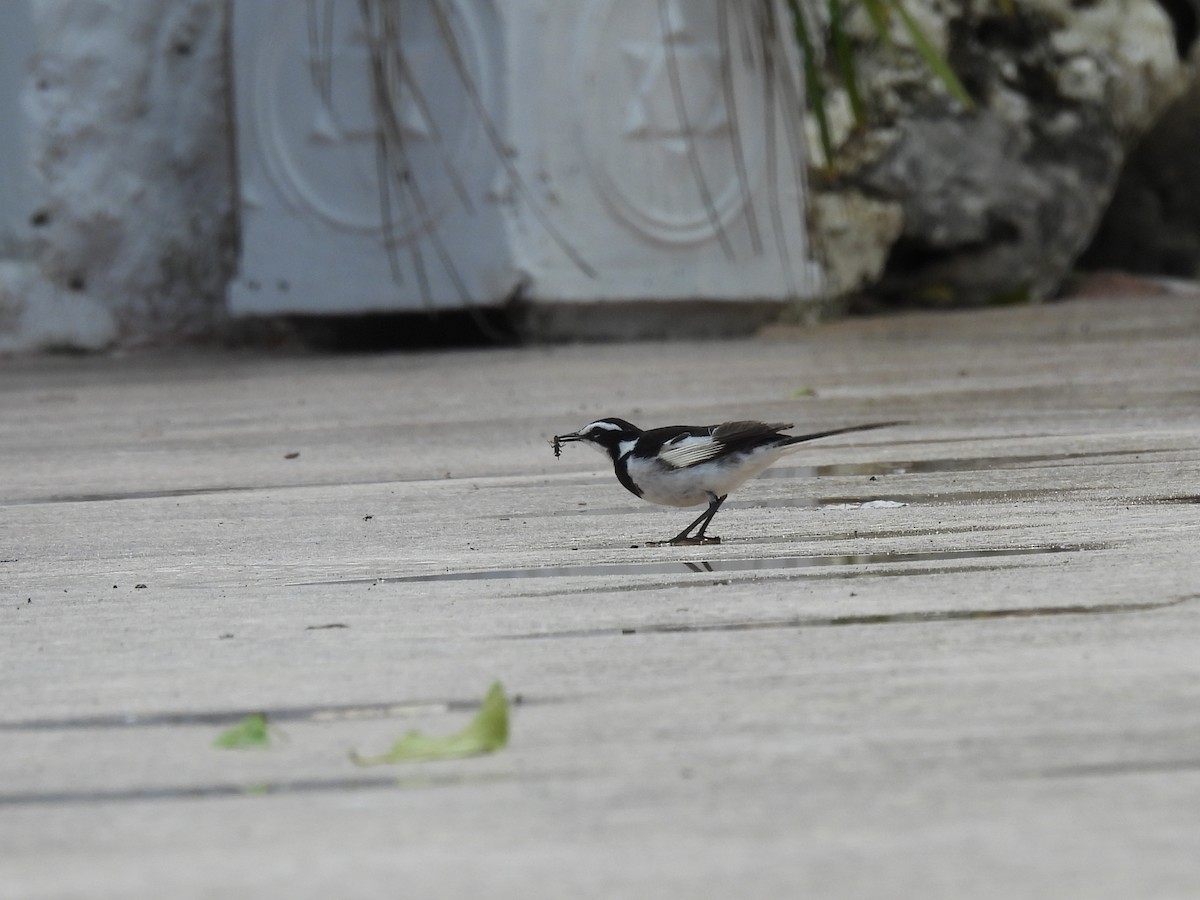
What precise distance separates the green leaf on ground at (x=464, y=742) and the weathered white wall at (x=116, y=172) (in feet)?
16.4

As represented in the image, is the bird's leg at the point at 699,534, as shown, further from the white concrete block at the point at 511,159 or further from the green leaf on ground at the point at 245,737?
the white concrete block at the point at 511,159

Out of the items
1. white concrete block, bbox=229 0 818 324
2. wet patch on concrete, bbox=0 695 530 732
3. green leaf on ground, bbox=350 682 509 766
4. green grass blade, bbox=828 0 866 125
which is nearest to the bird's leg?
wet patch on concrete, bbox=0 695 530 732

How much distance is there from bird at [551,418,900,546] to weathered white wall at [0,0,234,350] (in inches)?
157

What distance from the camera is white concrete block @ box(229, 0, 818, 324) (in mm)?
5102

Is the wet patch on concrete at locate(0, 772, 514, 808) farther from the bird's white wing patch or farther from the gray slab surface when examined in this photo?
the bird's white wing patch

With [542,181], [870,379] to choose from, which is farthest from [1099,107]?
[870,379]

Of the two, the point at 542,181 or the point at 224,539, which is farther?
the point at 542,181

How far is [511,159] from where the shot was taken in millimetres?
5094

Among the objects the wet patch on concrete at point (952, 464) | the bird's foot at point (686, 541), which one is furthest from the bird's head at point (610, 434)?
the wet patch on concrete at point (952, 464)

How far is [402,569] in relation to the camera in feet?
6.22

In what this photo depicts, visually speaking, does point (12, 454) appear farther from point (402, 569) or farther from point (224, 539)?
point (402, 569)

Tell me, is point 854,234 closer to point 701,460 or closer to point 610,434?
point 610,434

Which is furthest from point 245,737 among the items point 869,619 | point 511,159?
point 511,159

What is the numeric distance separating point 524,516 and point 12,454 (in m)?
1.43
